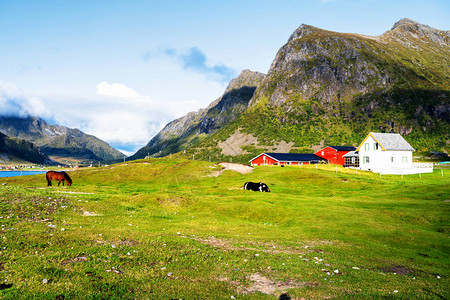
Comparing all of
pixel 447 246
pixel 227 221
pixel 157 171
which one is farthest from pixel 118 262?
pixel 157 171

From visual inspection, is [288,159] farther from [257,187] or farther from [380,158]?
[257,187]

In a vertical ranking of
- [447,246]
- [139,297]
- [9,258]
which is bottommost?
[447,246]

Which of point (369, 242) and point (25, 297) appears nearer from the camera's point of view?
point (25, 297)

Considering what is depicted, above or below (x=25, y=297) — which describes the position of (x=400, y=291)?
below

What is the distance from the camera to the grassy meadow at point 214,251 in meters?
11.2

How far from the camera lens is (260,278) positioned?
13.0 m

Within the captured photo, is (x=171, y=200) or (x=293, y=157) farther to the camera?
(x=293, y=157)

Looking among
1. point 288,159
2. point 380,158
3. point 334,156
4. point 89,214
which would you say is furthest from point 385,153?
point 89,214

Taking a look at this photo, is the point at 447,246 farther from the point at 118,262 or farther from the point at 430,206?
the point at 118,262

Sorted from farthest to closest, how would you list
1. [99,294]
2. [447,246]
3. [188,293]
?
[447,246] < [188,293] < [99,294]

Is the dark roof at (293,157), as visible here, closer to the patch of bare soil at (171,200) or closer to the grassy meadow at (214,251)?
the grassy meadow at (214,251)

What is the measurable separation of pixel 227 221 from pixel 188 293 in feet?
57.3

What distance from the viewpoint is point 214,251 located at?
53.7 feet

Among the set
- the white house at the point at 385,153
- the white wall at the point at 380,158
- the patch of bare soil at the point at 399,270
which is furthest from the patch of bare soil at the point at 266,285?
the white wall at the point at 380,158
